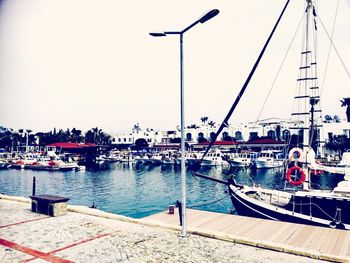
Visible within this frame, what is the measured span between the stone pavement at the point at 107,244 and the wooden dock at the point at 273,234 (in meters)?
0.37

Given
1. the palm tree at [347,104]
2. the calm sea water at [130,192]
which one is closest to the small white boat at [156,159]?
the calm sea water at [130,192]

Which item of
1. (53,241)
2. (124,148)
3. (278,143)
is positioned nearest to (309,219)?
(53,241)

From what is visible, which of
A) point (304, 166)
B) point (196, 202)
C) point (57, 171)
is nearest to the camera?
point (304, 166)

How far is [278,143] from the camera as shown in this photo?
8444cm

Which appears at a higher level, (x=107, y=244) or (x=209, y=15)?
(x=209, y=15)

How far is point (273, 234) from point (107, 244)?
8754mm

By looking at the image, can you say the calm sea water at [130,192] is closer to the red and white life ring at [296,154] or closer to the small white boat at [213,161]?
the red and white life ring at [296,154]

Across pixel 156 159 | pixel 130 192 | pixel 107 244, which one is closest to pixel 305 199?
pixel 107 244

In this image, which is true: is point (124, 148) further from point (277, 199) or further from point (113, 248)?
point (113, 248)

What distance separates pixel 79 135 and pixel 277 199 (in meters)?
130

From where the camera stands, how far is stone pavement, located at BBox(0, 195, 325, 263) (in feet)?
32.4

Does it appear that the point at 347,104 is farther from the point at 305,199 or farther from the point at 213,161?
the point at 305,199

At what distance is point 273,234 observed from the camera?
14.9 meters

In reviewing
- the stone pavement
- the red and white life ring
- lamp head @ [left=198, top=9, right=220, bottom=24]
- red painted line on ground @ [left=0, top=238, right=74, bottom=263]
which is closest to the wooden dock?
the stone pavement
